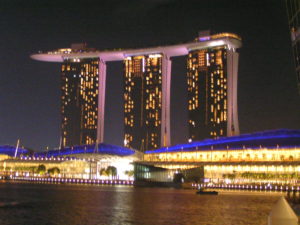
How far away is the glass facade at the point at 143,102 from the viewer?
178m

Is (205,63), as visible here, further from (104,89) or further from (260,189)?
(260,189)

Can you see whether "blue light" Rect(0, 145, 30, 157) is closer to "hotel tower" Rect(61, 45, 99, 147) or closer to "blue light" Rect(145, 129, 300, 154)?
"hotel tower" Rect(61, 45, 99, 147)

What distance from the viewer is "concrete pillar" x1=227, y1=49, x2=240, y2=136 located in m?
156

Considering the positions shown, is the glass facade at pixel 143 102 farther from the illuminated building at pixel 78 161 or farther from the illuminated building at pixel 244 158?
the illuminated building at pixel 244 158

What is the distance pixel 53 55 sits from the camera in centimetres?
19238

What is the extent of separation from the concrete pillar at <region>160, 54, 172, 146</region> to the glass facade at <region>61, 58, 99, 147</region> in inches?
1177

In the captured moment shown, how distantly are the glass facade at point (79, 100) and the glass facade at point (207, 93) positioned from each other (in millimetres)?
42601

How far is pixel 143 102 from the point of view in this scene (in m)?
182

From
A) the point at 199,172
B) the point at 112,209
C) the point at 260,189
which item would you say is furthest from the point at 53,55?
the point at 112,209

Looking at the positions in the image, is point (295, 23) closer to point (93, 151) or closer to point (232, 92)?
point (93, 151)

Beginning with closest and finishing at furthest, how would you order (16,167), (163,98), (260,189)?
(260,189)
(16,167)
(163,98)

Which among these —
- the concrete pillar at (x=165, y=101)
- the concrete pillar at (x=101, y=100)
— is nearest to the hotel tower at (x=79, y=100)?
the concrete pillar at (x=101, y=100)

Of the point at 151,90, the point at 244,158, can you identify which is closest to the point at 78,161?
the point at 151,90

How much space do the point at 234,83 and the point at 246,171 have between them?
58984 millimetres
